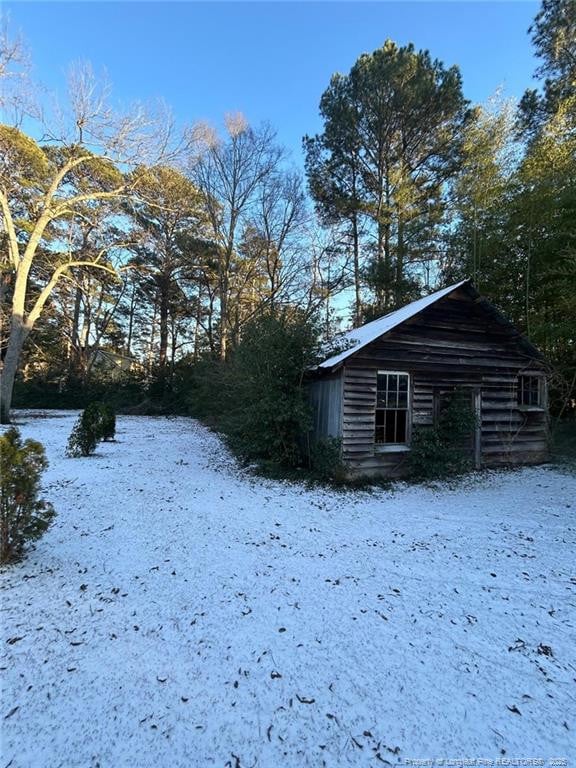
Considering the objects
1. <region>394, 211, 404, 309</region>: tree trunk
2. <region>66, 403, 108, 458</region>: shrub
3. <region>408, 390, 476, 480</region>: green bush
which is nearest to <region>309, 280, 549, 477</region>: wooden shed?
<region>408, 390, 476, 480</region>: green bush

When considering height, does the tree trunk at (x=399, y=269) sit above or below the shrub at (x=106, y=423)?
above

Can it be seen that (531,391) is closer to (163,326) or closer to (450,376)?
(450,376)

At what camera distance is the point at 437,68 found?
17.1 meters

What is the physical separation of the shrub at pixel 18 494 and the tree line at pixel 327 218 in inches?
255

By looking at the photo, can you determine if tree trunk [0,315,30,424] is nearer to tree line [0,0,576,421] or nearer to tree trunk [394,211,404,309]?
tree line [0,0,576,421]

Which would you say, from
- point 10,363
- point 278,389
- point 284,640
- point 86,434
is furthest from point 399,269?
point 10,363

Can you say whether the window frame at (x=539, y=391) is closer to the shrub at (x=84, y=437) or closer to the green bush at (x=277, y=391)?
the green bush at (x=277, y=391)

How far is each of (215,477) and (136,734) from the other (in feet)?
20.1

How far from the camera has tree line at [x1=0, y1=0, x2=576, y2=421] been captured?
1243 centimetres

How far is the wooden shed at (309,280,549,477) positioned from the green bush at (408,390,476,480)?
172 mm

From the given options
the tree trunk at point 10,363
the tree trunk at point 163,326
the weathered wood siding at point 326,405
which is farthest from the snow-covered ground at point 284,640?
the tree trunk at point 163,326

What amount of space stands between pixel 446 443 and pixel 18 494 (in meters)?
8.22

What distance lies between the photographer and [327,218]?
21297mm

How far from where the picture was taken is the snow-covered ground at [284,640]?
2.04m
